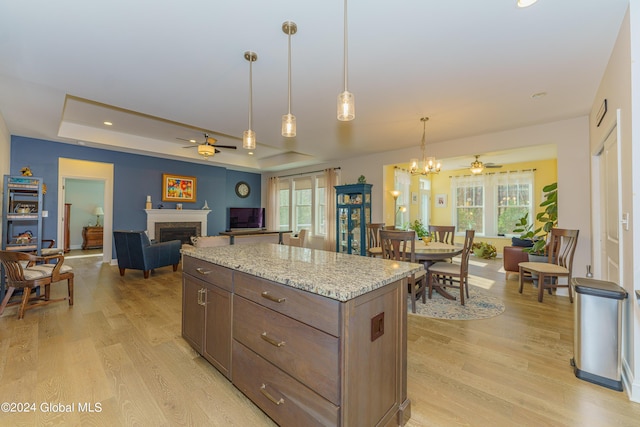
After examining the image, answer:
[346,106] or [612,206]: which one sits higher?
[346,106]

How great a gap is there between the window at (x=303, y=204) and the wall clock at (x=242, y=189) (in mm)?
1120

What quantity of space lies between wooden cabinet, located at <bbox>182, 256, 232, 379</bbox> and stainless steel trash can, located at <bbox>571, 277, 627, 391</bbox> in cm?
260

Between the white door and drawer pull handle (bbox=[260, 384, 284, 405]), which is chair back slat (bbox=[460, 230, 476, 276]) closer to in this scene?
the white door

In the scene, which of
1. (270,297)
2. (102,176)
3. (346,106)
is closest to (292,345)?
(270,297)

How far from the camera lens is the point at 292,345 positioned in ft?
4.57

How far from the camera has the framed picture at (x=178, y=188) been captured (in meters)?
6.87

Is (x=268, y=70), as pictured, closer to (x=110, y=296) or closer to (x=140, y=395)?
(x=140, y=395)

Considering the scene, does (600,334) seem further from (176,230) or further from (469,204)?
(176,230)

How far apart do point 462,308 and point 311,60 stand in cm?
338

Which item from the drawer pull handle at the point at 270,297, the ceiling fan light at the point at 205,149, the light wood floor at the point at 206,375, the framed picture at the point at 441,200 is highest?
the ceiling fan light at the point at 205,149

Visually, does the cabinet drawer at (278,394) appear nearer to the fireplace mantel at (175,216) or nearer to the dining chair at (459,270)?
the dining chair at (459,270)

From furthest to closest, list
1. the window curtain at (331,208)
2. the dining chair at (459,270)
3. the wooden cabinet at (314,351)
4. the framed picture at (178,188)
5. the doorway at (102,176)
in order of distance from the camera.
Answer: the window curtain at (331,208) < the framed picture at (178,188) < the doorway at (102,176) < the dining chair at (459,270) < the wooden cabinet at (314,351)

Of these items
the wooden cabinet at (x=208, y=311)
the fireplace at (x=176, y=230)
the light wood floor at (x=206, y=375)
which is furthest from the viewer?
the fireplace at (x=176, y=230)

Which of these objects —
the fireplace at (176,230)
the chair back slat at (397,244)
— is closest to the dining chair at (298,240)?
the chair back slat at (397,244)
